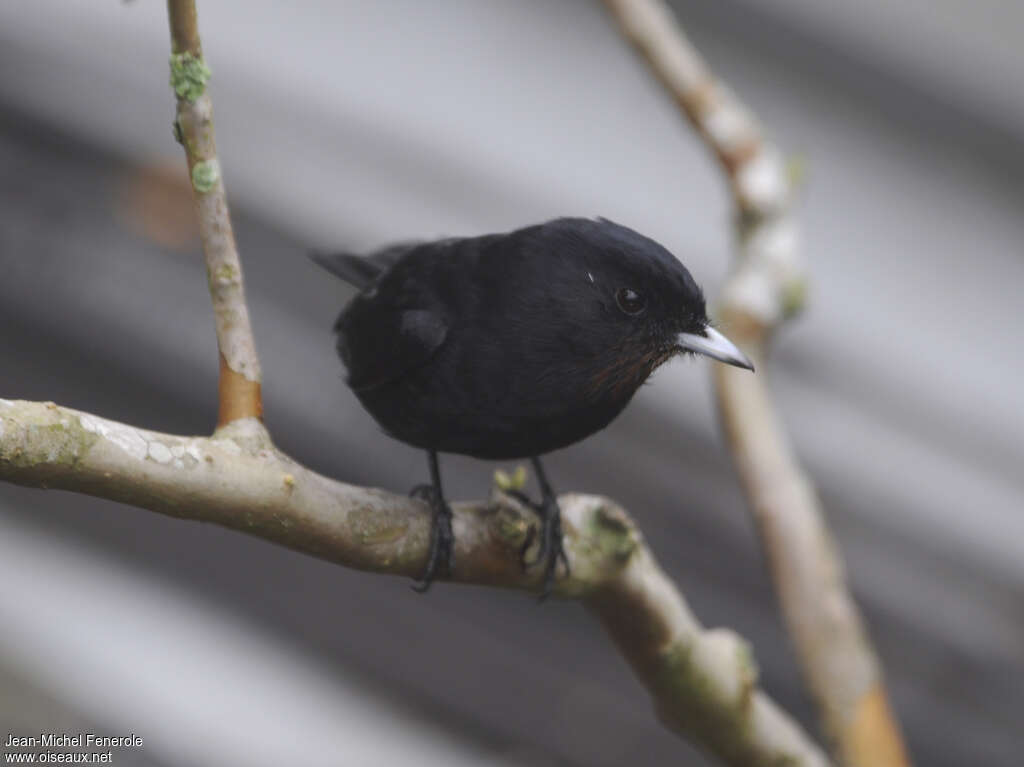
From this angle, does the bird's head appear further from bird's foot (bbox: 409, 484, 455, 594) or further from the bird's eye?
bird's foot (bbox: 409, 484, 455, 594)

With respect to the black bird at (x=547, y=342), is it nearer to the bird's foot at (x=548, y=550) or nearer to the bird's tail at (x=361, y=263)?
the bird's foot at (x=548, y=550)

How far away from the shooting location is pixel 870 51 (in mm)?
5711

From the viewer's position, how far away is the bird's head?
2.16m

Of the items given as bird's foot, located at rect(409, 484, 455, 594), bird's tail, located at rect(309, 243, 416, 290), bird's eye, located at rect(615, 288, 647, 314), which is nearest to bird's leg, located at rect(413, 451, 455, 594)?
bird's foot, located at rect(409, 484, 455, 594)

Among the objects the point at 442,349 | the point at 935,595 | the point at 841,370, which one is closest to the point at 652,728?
the point at 935,595

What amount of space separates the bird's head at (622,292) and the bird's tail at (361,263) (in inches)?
27.9

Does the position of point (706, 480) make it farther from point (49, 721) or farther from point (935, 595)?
point (49, 721)

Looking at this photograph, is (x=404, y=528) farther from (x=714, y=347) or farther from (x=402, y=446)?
(x=402, y=446)

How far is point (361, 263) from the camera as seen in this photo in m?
2.90

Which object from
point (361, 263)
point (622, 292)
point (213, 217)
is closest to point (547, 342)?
point (622, 292)

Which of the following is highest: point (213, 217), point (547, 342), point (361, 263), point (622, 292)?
point (361, 263)

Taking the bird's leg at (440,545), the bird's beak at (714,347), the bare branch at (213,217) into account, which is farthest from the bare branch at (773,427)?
the bare branch at (213,217)

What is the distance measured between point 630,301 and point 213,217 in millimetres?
783

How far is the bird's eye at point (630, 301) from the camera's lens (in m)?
2.20
